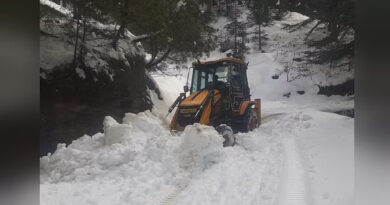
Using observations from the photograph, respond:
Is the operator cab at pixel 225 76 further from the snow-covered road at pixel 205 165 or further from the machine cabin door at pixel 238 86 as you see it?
the snow-covered road at pixel 205 165

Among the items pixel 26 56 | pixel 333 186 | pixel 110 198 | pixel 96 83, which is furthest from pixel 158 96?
pixel 333 186

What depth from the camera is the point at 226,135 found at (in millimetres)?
2129

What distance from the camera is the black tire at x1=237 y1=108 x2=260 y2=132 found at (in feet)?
7.06

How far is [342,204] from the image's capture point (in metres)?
1.98

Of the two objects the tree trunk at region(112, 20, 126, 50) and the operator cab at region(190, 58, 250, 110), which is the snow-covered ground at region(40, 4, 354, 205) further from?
the tree trunk at region(112, 20, 126, 50)

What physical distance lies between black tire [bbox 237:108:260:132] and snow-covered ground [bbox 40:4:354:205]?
0.10 feet

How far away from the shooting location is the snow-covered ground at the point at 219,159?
2.02 m

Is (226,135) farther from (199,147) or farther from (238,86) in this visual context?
(238,86)

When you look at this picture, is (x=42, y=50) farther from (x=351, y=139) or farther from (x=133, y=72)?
(x=351, y=139)

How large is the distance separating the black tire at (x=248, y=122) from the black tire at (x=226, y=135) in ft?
0.23

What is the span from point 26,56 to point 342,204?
182cm

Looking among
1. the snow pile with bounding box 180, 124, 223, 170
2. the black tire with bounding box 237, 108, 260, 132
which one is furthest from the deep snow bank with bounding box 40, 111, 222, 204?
the black tire with bounding box 237, 108, 260, 132

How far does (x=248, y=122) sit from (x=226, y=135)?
15 cm

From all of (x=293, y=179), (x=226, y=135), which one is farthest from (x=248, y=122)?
(x=293, y=179)
